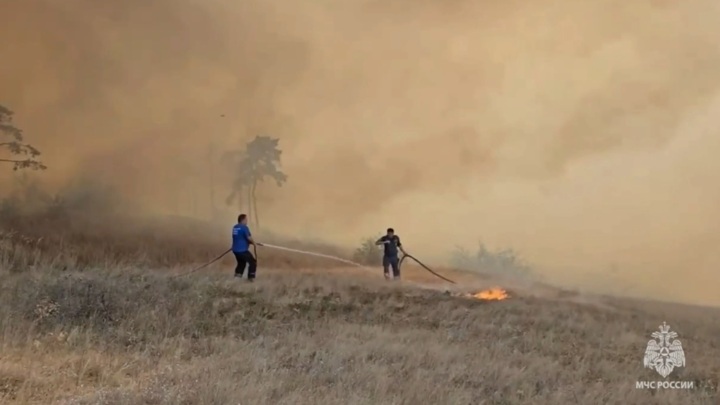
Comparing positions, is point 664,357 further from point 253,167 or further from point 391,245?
point 253,167

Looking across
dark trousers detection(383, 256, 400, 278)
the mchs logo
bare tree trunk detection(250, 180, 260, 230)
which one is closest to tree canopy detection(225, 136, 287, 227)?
bare tree trunk detection(250, 180, 260, 230)

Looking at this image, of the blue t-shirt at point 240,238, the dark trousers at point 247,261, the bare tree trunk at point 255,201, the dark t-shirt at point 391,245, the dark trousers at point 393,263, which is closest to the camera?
the blue t-shirt at point 240,238

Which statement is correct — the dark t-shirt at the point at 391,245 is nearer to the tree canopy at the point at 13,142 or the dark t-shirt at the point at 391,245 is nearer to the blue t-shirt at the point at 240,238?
the blue t-shirt at the point at 240,238

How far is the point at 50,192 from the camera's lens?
1265 inches

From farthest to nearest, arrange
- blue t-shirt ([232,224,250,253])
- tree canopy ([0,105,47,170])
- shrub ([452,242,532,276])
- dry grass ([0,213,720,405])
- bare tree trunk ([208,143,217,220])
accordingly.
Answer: bare tree trunk ([208,143,217,220]), shrub ([452,242,532,276]), tree canopy ([0,105,47,170]), blue t-shirt ([232,224,250,253]), dry grass ([0,213,720,405])

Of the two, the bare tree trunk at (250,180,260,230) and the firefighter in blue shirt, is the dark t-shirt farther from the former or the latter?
the bare tree trunk at (250,180,260,230)

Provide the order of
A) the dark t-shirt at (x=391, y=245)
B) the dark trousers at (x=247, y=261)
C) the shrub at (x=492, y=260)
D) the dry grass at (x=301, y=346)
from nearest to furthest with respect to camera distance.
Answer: the dry grass at (x=301, y=346)
the dark trousers at (x=247, y=261)
the dark t-shirt at (x=391, y=245)
the shrub at (x=492, y=260)

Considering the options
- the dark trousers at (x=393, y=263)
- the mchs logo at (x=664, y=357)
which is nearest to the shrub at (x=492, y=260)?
the dark trousers at (x=393, y=263)

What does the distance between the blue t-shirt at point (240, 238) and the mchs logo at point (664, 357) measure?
27.1 feet

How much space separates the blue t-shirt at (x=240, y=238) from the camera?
45.2 feet

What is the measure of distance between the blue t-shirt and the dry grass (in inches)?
36.2

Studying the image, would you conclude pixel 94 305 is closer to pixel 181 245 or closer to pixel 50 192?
pixel 181 245

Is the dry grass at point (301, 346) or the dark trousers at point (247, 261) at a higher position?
the dark trousers at point (247, 261)

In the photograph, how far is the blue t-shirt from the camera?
13.8 m
